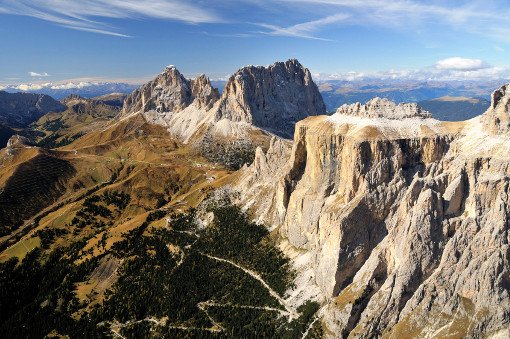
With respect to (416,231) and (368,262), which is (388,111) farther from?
(368,262)

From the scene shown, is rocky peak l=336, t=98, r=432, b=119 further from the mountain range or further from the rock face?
the rock face

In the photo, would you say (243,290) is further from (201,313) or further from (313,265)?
(313,265)

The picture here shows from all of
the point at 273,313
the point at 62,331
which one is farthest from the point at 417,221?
the point at 62,331

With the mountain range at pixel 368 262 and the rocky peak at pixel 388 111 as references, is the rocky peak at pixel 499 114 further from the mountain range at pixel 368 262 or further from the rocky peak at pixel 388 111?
the rocky peak at pixel 388 111

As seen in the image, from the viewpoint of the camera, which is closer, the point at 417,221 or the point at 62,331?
the point at 417,221

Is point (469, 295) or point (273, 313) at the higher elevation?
point (469, 295)

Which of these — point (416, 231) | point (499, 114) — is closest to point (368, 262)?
point (416, 231)

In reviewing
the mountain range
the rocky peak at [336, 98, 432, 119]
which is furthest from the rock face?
the rocky peak at [336, 98, 432, 119]

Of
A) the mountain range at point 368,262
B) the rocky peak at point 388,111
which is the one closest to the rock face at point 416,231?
the mountain range at point 368,262

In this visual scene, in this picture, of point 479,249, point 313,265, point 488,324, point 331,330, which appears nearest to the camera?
point 488,324
